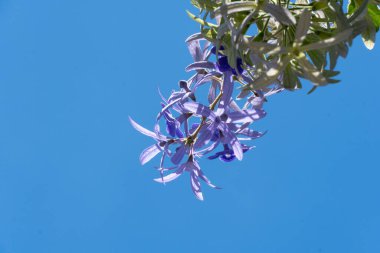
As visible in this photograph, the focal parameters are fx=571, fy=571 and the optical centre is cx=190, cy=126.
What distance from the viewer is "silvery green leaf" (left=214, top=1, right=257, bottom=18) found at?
825mm

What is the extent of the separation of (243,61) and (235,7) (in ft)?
0.34

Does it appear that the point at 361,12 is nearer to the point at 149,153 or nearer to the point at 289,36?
the point at 289,36

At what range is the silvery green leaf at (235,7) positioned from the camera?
0.83 metres

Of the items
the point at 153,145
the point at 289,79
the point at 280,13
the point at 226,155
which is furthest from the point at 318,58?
the point at 153,145

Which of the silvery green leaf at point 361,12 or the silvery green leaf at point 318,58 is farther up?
the silvery green leaf at point 318,58

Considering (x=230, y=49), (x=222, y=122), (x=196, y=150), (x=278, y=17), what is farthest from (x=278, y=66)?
(x=196, y=150)

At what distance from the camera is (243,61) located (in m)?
0.92

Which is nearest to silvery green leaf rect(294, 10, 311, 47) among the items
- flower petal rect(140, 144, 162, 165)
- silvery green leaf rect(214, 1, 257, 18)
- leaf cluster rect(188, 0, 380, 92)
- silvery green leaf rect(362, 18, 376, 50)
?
leaf cluster rect(188, 0, 380, 92)

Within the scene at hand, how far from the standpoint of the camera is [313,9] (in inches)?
36.6

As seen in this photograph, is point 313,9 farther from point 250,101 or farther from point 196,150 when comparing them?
point 196,150

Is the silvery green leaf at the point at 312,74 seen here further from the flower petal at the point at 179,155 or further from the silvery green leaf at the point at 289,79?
the flower petal at the point at 179,155

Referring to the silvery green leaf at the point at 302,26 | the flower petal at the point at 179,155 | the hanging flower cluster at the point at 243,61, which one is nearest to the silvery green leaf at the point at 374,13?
the hanging flower cluster at the point at 243,61

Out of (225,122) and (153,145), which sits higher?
(153,145)

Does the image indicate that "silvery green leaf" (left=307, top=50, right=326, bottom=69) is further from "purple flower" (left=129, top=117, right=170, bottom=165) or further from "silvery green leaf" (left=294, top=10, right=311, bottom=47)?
"purple flower" (left=129, top=117, right=170, bottom=165)
